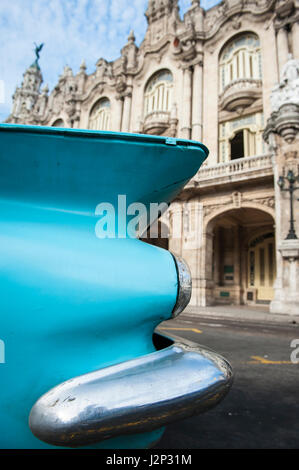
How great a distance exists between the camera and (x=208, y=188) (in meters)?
12.8

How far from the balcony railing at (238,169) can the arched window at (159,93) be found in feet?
19.0

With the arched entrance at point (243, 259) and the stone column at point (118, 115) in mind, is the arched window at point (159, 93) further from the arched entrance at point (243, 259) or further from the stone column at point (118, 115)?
the arched entrance at point (243, 259)

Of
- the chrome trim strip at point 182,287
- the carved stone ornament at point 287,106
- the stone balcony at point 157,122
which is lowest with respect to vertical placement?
the chrome trim strip at point 182,287

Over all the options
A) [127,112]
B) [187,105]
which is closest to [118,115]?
[127,112]

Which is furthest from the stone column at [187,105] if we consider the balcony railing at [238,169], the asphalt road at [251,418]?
the asphalt road at [251,418]

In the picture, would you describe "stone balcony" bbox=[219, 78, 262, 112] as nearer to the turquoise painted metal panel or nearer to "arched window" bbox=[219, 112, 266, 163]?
"arched window" bbox=[219, 112, 266, 163]

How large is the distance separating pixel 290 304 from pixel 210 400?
9.56 m

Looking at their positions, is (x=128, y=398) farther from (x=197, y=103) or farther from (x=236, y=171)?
(x=197, y=103)

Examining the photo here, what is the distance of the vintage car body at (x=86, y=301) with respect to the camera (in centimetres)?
65

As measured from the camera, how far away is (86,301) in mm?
727

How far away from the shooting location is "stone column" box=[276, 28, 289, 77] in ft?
41.1

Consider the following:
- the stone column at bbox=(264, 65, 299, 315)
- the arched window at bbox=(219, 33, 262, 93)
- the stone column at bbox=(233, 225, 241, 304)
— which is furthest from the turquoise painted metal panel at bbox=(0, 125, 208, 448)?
→ the arched window at bbox=(219, 33, 262, 93)

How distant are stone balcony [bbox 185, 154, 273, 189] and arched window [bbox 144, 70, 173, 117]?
19.2 ft
